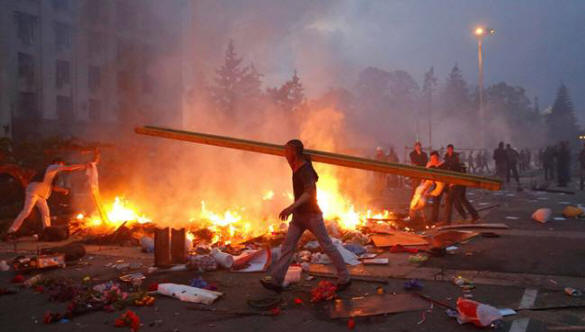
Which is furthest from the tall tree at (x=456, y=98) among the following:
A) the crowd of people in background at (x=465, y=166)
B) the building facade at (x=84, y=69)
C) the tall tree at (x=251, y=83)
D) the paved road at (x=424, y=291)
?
the paved road at (x=424, y=291)

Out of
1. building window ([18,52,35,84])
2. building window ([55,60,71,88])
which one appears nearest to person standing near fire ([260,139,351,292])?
building window ([18,52,35,84])

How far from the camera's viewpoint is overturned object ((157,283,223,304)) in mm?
4918

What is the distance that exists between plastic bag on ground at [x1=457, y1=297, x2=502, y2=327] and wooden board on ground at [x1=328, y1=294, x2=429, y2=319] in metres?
0.54

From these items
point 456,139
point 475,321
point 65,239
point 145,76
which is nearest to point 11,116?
point 145,76

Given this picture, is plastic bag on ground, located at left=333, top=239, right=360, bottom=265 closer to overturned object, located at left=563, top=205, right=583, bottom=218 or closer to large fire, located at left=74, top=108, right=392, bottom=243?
large fire, located at left=74, top=108, right=392, bottom=243

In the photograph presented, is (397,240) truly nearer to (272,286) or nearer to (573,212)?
(272,286)

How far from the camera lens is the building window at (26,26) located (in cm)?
2438

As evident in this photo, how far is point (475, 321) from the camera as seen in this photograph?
3951mm

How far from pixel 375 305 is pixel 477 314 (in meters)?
1.08

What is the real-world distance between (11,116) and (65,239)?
18.3 m

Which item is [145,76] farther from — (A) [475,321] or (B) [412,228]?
(A) [475,321]

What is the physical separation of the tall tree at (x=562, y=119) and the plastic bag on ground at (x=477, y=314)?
230ft

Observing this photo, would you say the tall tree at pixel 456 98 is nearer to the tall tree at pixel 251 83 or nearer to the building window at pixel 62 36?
the tall tree at pixel 251 83

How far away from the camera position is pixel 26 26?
976 inches
